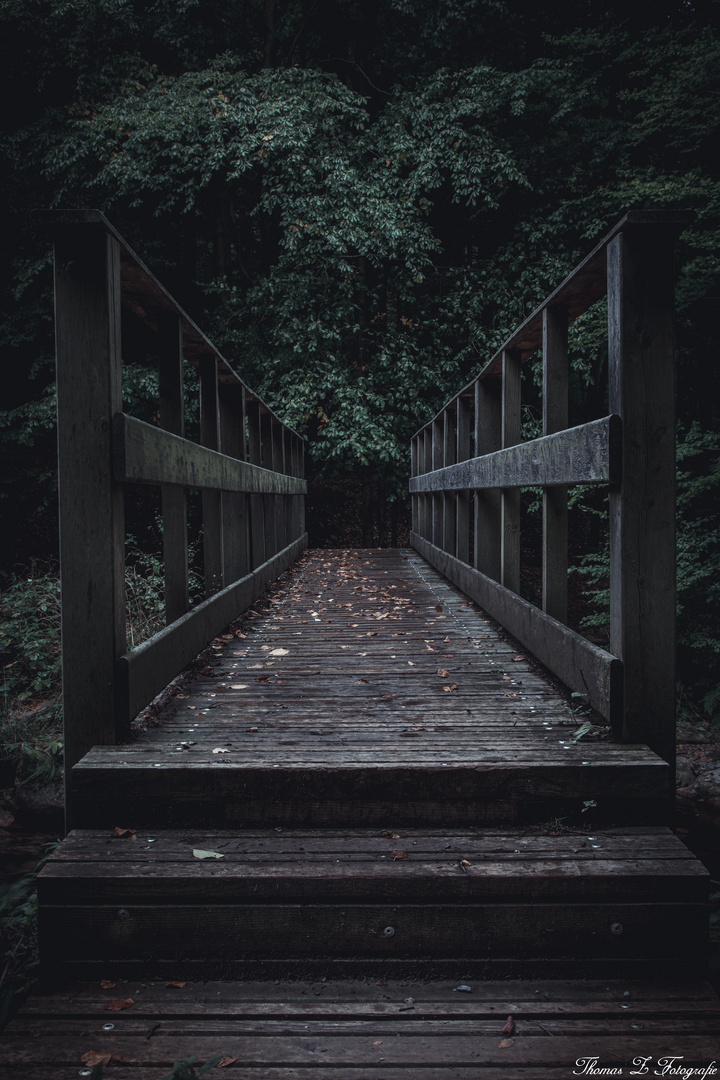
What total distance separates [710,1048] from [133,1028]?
124 centimetres

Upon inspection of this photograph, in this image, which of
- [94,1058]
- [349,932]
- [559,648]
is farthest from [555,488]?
[94,1058]

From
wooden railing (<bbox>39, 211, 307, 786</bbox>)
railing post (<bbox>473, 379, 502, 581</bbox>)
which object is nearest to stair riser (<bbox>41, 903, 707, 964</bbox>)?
wooden railing (<bbox>39, 211, 307, 786</bbox>)

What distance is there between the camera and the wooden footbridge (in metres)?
1.64

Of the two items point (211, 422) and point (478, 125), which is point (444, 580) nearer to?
point (211, 422)

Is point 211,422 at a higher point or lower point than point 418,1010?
higher

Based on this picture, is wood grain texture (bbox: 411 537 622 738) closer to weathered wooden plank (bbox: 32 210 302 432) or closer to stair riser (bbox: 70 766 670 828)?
stair riser (bbox: 70 766 670 828)

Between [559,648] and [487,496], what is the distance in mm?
2408

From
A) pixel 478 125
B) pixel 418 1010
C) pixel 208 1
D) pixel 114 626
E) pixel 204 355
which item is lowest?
pixel 418 1010

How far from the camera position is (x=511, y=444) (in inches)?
169

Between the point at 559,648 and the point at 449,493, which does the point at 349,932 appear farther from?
the point at 449,493

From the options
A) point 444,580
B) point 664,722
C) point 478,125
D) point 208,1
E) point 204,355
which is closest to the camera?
point 664,722

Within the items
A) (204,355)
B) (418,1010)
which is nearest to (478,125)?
(204,355)

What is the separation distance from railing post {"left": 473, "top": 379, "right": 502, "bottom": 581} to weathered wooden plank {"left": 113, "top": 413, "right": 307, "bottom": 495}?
176 cm

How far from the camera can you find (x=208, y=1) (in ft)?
46.4
